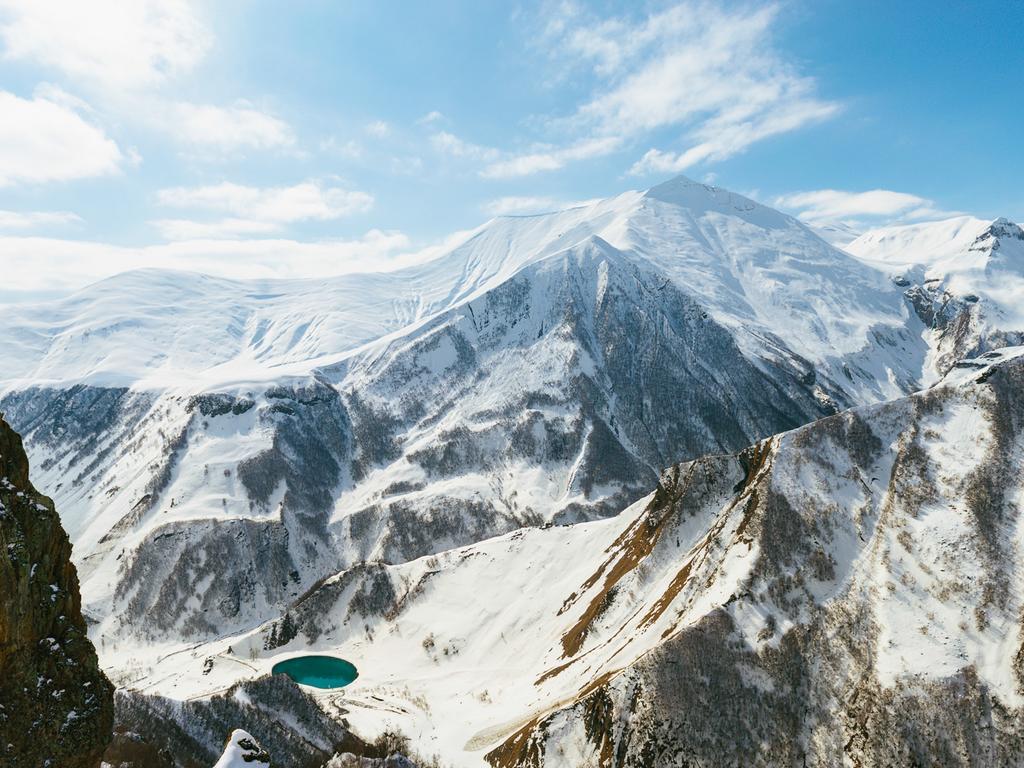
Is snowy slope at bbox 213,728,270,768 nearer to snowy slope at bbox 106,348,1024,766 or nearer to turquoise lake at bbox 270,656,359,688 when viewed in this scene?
snowy slope at bbox 106,348,1024,766

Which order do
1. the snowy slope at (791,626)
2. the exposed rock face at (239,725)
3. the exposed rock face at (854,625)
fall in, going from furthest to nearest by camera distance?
the exposed rock face at (239,725)
the snowy slope at (791,626)
the exposed rock face at (854,625)

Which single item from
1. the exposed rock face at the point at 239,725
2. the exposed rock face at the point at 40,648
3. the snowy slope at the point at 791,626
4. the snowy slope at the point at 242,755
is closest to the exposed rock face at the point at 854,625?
the snowy slope at the point at 791,626

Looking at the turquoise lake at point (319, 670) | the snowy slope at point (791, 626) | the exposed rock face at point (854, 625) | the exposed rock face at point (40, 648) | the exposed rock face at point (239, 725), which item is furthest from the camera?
the turquoise lake at point (319, 670)

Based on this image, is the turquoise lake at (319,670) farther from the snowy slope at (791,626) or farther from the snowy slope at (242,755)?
the snowy slope at (242,755)

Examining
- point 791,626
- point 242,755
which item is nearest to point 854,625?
point 791,626

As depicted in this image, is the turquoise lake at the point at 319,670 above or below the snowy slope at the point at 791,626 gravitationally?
below

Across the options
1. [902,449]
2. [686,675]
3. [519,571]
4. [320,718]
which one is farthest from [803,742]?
[519,571]
